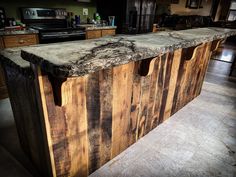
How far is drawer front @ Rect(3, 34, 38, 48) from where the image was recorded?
2459 millimetres

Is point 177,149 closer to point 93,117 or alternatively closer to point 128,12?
point 93,117

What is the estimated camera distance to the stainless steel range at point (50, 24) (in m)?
2.84

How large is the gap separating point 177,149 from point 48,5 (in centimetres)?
315

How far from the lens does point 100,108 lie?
131 centimetres

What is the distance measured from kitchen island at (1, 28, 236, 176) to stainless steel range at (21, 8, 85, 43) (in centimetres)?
148

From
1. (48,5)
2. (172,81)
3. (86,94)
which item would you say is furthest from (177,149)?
(48,5)

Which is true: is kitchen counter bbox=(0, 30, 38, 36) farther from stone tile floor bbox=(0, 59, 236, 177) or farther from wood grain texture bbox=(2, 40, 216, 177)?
wood grain texture bbox=(2, 40, 216, 177)

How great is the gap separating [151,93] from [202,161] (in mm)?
783

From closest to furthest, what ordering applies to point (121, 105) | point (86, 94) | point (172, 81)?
point (86, 94) → point (121, 105) → point (172, 81)

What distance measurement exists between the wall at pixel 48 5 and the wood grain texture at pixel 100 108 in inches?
83.9

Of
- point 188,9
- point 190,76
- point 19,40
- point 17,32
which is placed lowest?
point 190,76

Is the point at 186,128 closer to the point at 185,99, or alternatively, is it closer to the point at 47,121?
the point at 185,99

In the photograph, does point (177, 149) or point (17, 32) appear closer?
point (177, 149)

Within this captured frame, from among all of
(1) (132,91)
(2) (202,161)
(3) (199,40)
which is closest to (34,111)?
(1) (132,91)
